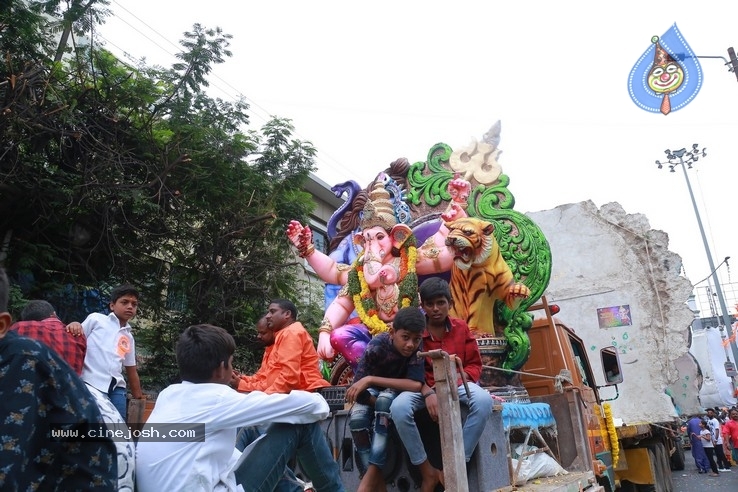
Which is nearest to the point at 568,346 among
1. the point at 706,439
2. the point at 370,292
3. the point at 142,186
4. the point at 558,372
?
the point at 558,372

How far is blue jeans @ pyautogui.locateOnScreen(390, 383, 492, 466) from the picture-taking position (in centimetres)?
285

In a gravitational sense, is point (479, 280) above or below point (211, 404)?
above

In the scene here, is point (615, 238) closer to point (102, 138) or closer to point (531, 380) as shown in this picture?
point (531, 380)

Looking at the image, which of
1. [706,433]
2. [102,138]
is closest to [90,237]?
[102,138]

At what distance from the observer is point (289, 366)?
3.59 metres

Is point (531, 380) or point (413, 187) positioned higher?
point (413, 187)

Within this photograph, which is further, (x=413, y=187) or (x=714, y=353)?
(x=714, y=353)

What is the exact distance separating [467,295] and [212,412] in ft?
9.53

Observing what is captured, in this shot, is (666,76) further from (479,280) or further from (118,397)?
(118,397)

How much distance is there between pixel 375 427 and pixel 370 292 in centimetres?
195

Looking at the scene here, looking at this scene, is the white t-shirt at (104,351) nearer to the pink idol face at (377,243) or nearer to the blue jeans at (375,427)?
the blue jeans at (375,427)

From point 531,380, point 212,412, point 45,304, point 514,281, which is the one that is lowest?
point 212,412

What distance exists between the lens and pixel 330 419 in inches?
143

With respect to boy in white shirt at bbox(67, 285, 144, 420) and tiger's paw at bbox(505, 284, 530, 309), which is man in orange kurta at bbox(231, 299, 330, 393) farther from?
tiger's paw at bbox(505, 284, 530, 309)
